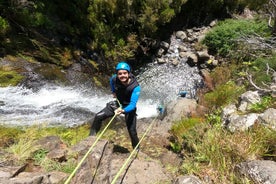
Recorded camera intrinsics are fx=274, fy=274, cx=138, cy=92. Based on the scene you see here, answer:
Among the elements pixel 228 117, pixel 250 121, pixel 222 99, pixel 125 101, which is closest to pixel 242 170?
pixel 250 121

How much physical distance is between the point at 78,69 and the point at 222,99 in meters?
6.03

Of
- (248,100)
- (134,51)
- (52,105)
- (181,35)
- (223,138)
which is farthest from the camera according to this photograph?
(181,35)

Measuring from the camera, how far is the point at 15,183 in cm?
316

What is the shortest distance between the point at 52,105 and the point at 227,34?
8.20 metres

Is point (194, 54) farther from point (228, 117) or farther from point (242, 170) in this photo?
point (242, 170)

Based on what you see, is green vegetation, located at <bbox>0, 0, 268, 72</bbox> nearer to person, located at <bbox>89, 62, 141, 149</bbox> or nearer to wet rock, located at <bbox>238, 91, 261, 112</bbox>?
person, located at <bbox>89, 62, 141, 149</bbox>

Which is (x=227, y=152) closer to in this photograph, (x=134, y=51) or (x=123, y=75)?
(x=123, y=75)

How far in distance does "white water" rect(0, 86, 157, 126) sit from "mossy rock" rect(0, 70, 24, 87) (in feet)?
0.64

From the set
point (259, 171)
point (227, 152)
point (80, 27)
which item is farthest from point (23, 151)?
point (80, 27)

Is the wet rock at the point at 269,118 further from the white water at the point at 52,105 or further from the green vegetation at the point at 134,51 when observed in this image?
the white water at the point at 52,105

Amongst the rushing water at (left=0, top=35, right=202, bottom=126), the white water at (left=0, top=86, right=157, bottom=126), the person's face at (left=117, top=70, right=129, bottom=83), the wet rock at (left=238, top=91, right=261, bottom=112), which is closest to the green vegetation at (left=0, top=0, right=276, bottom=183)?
the wet rock at (left=238, top=91, right=261, bottom=112)

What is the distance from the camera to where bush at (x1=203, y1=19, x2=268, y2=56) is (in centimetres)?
1183

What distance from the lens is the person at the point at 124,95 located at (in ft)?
16.0

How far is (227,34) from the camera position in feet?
40.1
